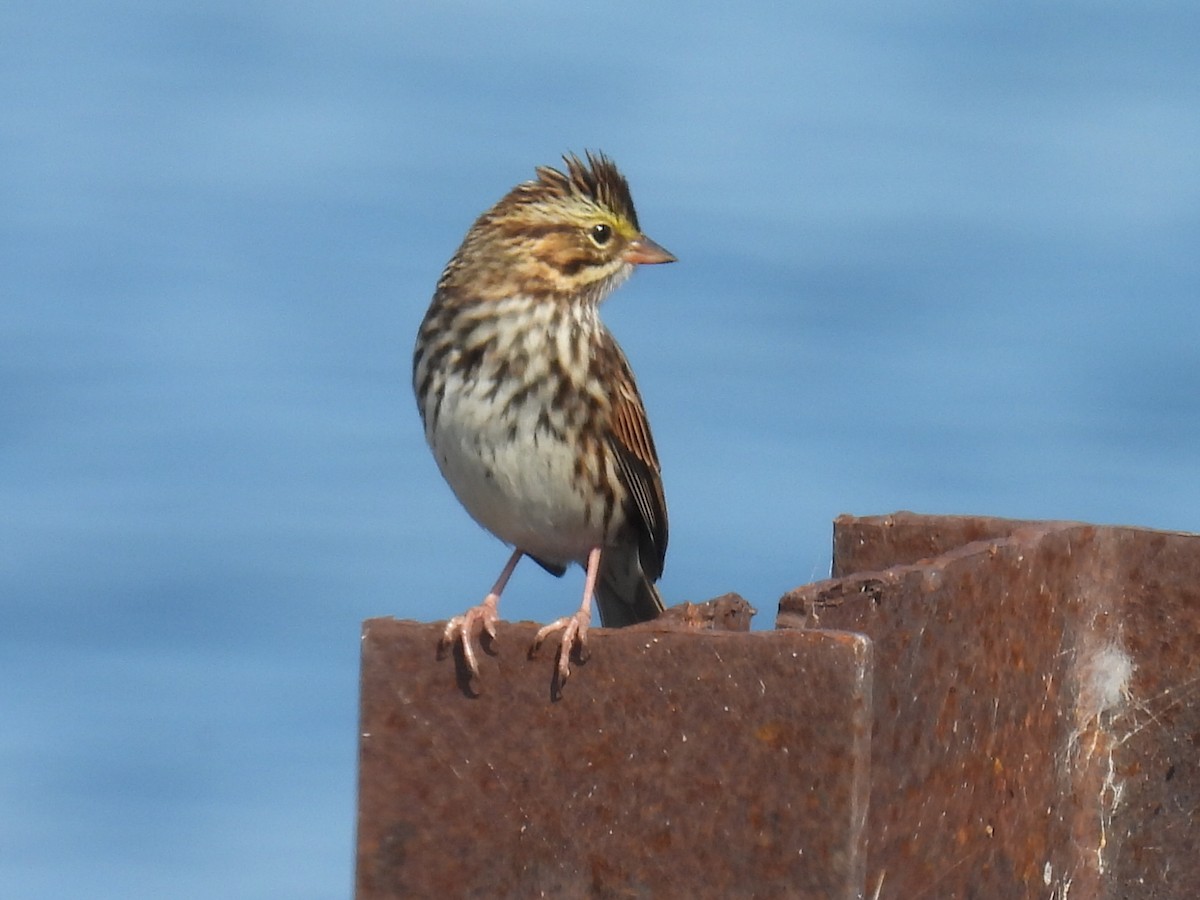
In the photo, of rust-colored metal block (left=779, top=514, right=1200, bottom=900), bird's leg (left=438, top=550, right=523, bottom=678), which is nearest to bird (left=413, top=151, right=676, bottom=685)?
rust-colored metal block (left=779, top=514, right=1200, bottom=900)

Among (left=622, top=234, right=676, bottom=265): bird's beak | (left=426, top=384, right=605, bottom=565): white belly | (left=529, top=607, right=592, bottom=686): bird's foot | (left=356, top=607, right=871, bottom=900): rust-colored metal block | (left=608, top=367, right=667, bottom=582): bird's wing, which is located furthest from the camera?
(left=622, top=234, right=676, bottom=265): bird's beak

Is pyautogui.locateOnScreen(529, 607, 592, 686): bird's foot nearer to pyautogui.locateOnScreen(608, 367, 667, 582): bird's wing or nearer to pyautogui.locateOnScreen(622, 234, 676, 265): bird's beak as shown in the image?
pyautogui.locateOnScreen(608, 367, 667, 582): bird's wing

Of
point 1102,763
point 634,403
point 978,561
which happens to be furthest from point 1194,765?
point 634,403

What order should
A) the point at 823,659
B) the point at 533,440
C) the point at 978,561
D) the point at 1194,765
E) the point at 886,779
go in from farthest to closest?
the point at 533,440
the point at 1194,765
the point at 978,561
the point at 886,779
the point at 823,659

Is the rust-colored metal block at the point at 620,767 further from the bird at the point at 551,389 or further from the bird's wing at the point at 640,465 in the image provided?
the bird's wing at the point at 640,465

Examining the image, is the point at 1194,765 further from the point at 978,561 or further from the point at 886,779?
the point at 886,779

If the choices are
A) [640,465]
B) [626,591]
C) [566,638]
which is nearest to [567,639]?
[566,638]

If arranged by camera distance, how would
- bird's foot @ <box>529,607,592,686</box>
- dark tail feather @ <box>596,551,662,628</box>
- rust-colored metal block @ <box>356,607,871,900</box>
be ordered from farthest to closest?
dark tail feather @ <box>596,551,662,628</box> → bird's foot @ <box>529,607,592,686</box> → rust-colored metal block @ <box>356,607,871,900</box>

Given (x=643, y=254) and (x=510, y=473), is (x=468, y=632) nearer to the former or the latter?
(x=510, y=473)
